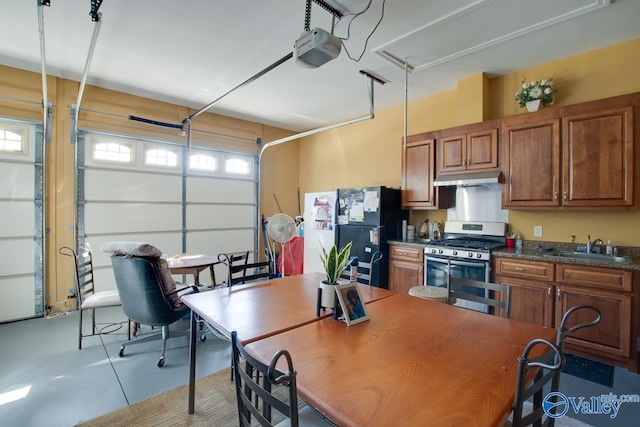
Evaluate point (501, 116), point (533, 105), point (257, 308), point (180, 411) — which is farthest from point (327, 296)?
point (501, 116)

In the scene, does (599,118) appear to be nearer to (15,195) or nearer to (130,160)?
(130,160)

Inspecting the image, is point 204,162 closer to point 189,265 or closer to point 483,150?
point 189,265

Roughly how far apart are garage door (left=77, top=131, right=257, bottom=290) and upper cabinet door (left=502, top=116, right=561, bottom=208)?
4.14 metres

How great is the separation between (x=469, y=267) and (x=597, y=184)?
4.32 feet

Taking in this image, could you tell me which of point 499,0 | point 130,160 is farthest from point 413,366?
point 130,160

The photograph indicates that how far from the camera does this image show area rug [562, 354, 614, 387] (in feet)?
7.45

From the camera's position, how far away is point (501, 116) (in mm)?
3434

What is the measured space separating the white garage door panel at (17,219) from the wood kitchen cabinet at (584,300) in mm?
5527

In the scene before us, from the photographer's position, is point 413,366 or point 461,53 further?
point 461,53

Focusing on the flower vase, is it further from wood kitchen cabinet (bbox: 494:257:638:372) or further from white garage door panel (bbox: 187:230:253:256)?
white garage door panel (bbox: 187:230:253:256)

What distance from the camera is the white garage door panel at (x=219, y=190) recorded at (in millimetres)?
4841

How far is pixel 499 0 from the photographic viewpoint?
2.21 meters

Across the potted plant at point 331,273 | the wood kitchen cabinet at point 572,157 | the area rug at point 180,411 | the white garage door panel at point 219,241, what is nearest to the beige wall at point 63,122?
the white garage door panel at point 219,241

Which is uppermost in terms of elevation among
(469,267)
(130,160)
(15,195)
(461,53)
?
(461,53)
